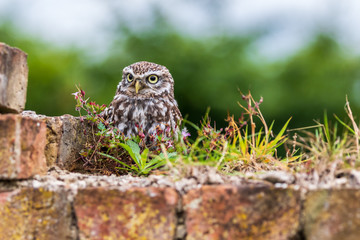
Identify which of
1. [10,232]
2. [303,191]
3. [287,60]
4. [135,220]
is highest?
[287,60]

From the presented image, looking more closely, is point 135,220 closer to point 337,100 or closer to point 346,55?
point 337,100

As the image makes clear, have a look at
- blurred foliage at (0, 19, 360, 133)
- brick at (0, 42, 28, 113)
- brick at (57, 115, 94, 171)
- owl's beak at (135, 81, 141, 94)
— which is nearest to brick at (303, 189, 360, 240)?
brick at (0, 42, 28, 113)

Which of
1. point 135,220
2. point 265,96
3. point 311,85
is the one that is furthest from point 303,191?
point 311,85

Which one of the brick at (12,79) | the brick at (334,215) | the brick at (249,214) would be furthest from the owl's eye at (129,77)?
the brick at (334,215)

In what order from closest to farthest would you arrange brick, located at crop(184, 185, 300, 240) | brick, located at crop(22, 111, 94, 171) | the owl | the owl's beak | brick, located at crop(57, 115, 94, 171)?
1. brick, located at crop(184, 185, 300, 240)
2. brick, located at crop(22, 111, 94, 171)
3. brick, located at crop(57, 115, 94, 171)
4. the owl
5. the owl's beak

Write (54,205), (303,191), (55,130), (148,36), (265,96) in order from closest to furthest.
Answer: (303,191) → (54,205) → (55,130) → (265,96) → (148,36)

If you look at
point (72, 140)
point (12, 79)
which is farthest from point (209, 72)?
point (12, 79)

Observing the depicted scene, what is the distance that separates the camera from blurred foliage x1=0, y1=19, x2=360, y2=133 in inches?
398

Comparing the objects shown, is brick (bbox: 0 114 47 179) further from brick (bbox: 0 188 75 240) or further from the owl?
the owl

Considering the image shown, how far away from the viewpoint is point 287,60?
1100 centimetres

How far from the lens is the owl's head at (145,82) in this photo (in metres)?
4.54

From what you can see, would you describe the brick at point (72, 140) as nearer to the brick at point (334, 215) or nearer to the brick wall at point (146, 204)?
the brick wall at point (146, 204)

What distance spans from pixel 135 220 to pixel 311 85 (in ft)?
29.7

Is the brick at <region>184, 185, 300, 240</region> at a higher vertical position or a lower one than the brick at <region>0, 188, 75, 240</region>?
higher
